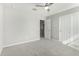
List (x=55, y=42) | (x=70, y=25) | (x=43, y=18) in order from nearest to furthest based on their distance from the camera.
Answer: (x=43, y=18) < (x=55, y=42) < (x=70, y=25)

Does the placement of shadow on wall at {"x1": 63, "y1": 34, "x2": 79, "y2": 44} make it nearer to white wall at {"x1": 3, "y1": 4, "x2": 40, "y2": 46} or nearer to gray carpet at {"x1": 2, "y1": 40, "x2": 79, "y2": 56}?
gray carpet at {"x1": 2, "y1": 40, "x2": 79, "y2": 56}

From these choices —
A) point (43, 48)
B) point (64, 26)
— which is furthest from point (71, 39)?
point (43, 48)

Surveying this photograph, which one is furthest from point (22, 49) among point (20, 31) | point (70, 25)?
point (70, 25)

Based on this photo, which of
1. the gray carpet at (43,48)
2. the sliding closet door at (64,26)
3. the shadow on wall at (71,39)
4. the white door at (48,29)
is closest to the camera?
the gray carpet at (43,48)

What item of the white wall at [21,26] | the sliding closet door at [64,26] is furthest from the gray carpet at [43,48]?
the sliding closet door at [64,26]

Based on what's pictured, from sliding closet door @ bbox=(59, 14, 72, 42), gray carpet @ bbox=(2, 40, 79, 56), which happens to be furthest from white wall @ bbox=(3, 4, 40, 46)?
sliding closet door @ bbox=(59, 14, 72, 42)

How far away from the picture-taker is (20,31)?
8.79 feet

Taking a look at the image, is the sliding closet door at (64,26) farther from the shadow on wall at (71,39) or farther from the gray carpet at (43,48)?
the gray carpet at (43,48)

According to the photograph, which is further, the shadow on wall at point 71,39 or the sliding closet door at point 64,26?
the shadow on wall at point 71,39

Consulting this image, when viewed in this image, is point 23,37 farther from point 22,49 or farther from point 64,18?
point 64,18

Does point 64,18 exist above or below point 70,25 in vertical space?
above

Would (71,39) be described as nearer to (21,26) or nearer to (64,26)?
(64,26)

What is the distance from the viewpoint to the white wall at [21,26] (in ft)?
8.58

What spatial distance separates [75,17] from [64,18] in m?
0.64
